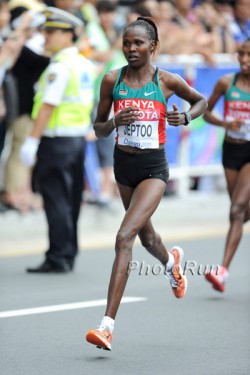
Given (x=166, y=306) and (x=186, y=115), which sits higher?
(x=186, y=115)

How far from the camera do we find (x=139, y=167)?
7.88m

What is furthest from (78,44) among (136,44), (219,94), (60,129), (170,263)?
(136,44)

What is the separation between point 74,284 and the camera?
10117mm

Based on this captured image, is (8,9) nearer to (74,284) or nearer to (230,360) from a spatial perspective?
(74,284)

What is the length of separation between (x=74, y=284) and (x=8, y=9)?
4.07 meters

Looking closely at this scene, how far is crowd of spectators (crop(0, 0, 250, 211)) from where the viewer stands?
12.2m

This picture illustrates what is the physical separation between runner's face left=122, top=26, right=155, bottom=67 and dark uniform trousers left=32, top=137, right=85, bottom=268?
10.5ft

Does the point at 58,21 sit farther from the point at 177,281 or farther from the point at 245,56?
the point at 177,281

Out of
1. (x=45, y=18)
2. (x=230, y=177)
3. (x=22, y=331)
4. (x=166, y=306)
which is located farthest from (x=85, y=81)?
(x=22, y=331)

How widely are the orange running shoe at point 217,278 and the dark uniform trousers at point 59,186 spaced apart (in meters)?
1.80

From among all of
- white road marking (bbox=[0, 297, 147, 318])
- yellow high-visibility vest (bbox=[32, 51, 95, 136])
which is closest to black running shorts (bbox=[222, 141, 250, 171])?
white road marking (bbox=[0, 297, 147, 318])

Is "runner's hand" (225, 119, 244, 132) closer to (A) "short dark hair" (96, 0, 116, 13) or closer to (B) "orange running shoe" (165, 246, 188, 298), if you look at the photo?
(B) "orange running shoe" (165, 246, 188, 298)

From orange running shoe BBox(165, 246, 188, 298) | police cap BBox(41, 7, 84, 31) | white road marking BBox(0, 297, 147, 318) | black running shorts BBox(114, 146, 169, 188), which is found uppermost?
police cap BBox(41, 7, 84, 31)

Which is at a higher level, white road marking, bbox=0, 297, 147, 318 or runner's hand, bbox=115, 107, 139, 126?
runner's hand, bbox=115, 107, 139, 126
